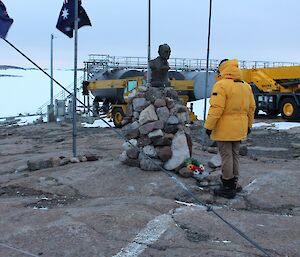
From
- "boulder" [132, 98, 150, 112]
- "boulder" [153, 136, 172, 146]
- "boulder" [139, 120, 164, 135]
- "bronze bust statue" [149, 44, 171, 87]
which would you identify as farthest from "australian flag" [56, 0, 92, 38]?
"boulder" [153, 136, 172, 146]

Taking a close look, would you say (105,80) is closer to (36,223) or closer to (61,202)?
(61,202)

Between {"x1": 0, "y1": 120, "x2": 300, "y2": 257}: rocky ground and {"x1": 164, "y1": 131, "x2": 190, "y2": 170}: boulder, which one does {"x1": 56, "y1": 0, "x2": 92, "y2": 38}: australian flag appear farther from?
{"x1": 164, "y1": 131, "x2": 190, "y2": 170}: boulder

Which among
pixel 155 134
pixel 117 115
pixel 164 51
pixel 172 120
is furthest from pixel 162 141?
pixel 117 115

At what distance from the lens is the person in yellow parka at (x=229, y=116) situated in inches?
243

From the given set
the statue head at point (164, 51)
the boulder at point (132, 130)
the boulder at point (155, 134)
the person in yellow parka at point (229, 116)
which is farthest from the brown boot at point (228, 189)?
the statue head at point (164, 51)

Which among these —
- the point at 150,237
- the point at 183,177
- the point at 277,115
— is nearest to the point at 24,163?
the point at 183,177

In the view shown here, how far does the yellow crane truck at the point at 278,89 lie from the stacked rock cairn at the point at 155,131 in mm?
13826

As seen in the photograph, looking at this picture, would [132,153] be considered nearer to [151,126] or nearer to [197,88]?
[151,126]

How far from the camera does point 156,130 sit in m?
7.63

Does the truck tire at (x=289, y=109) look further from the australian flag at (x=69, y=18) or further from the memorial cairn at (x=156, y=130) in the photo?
the memorial cairn at (x=156, y=130)

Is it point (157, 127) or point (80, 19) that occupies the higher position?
point (80, 19)

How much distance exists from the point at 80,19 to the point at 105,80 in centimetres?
1191

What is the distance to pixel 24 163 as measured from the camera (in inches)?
396

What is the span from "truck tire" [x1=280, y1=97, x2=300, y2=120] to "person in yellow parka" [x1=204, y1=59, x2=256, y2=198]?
14.9 meters
